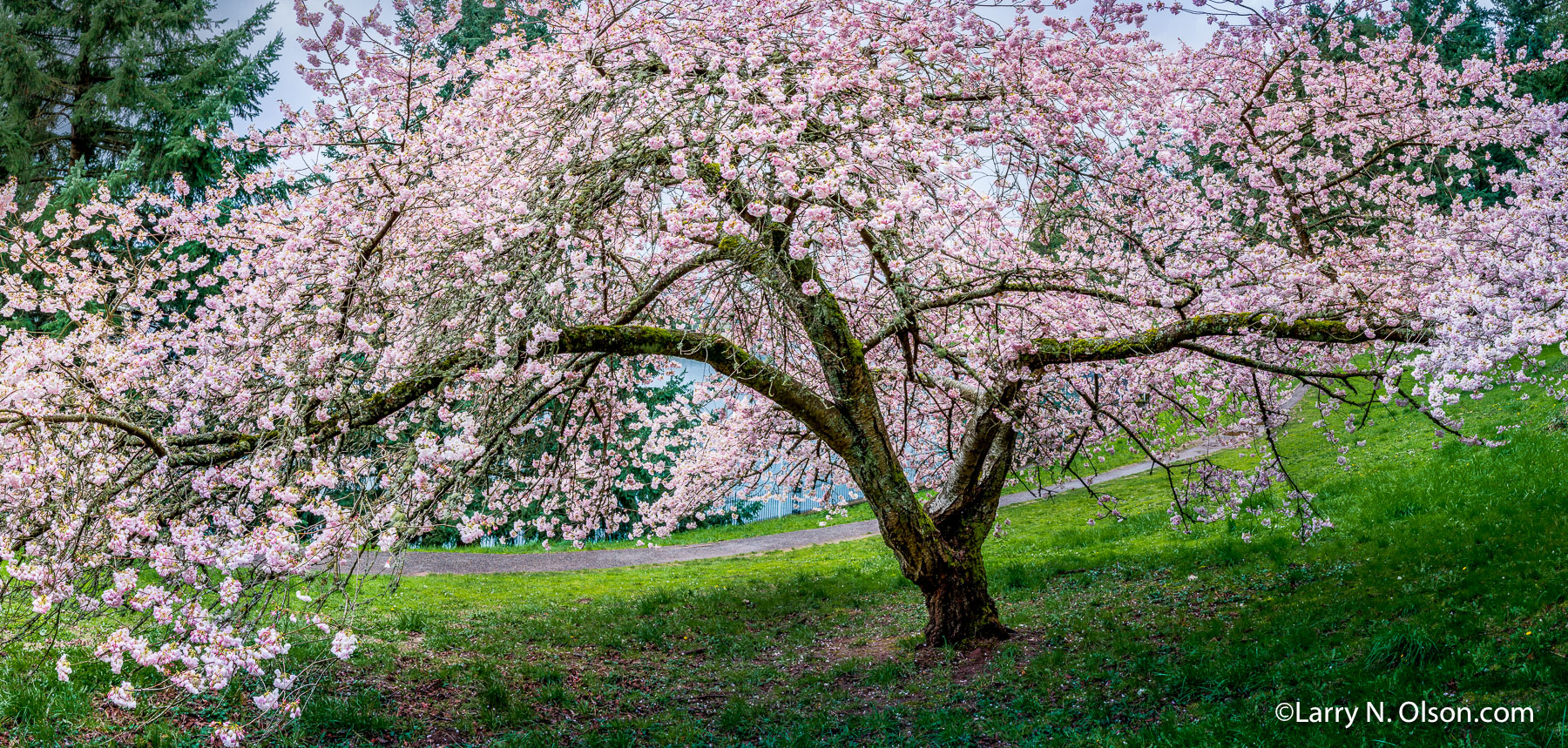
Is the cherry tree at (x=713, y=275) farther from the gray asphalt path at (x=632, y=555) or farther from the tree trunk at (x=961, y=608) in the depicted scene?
the gray asphalt path at (x=632, y=555)

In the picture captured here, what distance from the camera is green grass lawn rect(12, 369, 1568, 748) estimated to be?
5223mm

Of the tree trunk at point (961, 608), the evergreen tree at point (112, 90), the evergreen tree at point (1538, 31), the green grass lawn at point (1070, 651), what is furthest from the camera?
the evergreen tree at point (1538, 31)

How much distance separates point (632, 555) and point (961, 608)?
971 centimetres

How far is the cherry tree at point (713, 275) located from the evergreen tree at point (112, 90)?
32.6ft

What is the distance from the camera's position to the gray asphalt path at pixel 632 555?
49.3 feet

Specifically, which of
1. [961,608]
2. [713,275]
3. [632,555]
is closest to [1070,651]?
[961,608]

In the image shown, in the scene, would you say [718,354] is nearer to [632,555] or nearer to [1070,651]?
[1070,651]

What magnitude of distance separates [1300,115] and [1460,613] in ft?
17.0

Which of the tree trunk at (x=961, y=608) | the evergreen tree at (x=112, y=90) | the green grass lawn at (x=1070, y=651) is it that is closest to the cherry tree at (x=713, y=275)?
the tree trunk at (x=961, y=608)

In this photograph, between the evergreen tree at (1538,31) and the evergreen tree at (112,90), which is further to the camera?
the evergreen tree at (1538,31)

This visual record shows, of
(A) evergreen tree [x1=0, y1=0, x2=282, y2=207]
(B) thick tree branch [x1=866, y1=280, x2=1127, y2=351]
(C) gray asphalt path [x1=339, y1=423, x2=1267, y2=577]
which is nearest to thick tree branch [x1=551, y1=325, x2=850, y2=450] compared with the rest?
(B) thick tree branch [x1=866, y1=280, x2=1127, y2=351]

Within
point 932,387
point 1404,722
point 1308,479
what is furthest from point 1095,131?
point 1308,479

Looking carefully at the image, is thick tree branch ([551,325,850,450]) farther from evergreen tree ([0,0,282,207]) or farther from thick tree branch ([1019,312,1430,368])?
evergreen tree ([0,0,282,207])

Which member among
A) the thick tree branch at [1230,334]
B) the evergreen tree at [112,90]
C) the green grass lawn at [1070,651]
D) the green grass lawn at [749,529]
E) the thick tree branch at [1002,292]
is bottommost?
the green grass lawn at [1070,651]
